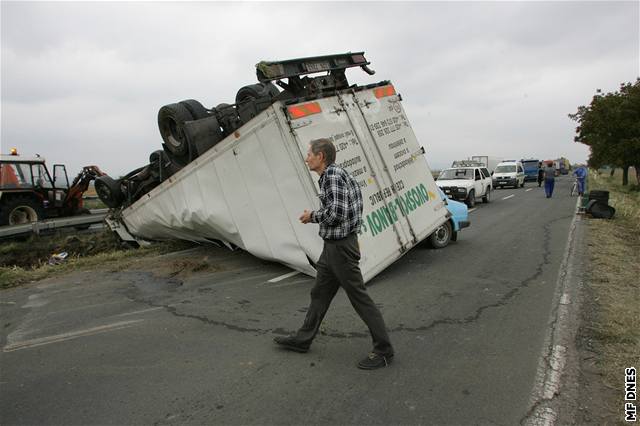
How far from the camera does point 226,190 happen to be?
6.55 meters

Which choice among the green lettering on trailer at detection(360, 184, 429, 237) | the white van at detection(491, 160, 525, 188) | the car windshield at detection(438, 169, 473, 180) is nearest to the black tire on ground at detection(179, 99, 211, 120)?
the green lettering on trailer at detection(360, 184, 429, 237)

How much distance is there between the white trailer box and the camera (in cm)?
585

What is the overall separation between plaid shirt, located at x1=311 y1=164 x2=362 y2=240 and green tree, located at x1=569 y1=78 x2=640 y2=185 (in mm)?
27920

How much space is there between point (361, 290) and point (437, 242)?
17.8ft

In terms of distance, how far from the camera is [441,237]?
8.75 meters

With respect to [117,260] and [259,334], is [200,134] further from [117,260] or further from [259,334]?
[259,334]

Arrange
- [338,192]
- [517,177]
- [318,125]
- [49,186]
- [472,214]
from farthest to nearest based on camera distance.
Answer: [517,177], [472,214], [49,186], [318,125], [338,192]

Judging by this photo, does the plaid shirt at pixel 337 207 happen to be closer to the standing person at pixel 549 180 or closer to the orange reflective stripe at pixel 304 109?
the orange reflective stripe at pixel 304 109

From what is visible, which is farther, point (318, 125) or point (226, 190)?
point (226, 190)

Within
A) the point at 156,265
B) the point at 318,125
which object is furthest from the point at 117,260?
the point at 318,125

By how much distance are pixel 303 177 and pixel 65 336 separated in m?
3.20

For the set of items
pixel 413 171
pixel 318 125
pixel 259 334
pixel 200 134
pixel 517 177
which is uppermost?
pixel 200 134

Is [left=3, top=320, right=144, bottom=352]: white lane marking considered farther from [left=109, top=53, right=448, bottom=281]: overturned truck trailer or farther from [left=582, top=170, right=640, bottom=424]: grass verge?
[left=582, top=170, right=640, bottom=424]: grass verge

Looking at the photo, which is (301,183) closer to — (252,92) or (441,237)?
(252,92)
